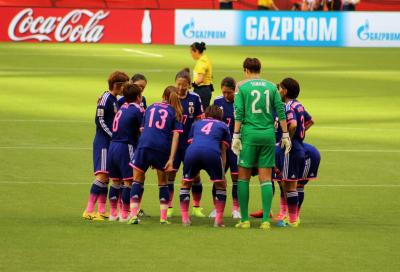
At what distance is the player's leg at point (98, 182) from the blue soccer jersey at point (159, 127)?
86cm

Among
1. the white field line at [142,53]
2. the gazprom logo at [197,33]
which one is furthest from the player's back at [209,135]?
the gazprom logo at [197,33]

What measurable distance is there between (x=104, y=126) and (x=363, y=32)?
37.5 metres

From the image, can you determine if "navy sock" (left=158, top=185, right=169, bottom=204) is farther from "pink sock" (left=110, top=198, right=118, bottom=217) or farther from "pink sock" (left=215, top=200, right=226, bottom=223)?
"pink sock" (left=110, top=198, right=118, bottom=217)

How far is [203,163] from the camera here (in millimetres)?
14359

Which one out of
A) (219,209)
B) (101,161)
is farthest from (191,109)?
(219,209)

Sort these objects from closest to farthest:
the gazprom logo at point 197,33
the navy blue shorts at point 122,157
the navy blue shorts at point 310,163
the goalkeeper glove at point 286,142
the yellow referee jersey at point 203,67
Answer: the goalkeeper glove at point 286,142 < the navy blue shorts at point 122,157 < the navy blue shorts at point 310,163 < the yellow referee jersey at point 203,67 < the gazprom logo at point 197,33

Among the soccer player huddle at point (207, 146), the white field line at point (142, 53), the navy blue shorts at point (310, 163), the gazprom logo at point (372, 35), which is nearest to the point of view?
the soccer player huddle at point (207, 146)

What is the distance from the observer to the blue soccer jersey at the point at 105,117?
15.1m

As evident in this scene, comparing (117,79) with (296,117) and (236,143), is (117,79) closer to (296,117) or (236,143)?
(236,143)

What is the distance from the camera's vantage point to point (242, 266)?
39.3 ft

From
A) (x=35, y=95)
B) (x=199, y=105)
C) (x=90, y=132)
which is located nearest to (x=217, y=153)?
(x=199, y=105)

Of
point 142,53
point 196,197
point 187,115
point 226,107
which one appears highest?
point 142,53

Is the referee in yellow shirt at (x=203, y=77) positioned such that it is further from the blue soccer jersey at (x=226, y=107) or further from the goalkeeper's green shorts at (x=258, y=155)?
the goalkeeper's green shorts at (x=258, y=155)

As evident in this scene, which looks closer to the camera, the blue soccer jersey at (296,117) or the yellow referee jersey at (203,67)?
the blue soccer jersey at (296,117)
